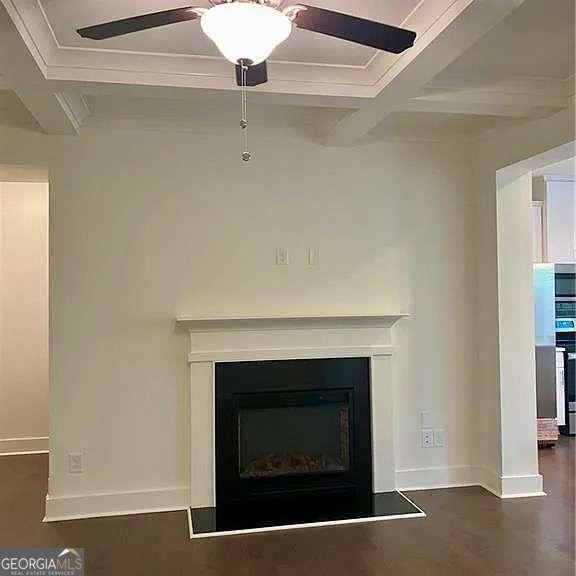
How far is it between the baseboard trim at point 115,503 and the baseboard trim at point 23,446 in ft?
4.86

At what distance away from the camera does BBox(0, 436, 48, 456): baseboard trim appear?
484cm

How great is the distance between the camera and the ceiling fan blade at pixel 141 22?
5.67ft

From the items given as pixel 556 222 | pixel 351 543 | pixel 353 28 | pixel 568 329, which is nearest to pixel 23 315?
pixel 351 543

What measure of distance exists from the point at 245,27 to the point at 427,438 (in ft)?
10.2

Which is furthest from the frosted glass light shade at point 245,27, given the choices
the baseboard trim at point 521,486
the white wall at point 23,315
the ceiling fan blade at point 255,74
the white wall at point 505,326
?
the white wall at point 23,315

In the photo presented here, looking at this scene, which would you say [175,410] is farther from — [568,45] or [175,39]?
[568,45]

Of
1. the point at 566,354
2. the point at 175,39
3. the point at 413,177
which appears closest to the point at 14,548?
the point at 175,39

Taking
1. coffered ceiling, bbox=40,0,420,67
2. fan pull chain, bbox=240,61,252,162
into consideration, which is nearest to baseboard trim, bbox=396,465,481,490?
fan pull chain, bbox=240,61,252,162

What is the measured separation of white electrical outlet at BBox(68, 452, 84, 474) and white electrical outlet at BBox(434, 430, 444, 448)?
7.59ft

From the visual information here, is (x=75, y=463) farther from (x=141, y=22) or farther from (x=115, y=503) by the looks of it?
(x=141, y=22)

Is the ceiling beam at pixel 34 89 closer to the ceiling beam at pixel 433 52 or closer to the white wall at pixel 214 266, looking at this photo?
the white wall at pixel 214 266

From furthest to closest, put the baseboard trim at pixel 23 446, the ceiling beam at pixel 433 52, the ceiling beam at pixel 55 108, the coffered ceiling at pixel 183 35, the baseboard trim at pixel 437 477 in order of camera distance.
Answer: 1. the baseboard trim at pixel 23 446
2. the baseboard trim at pixel 437 477
3. the ceiling beam at pixel 55 108
4. the coffered ceiling at pixel 183 35
5. the ceiling beam at pixel 433 52

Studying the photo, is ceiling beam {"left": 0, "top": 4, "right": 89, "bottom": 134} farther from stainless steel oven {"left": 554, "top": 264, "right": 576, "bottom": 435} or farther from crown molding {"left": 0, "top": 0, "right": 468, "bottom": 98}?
stainless steel oven {"left": 554, "top": 264, "right": 576, "bottom": 435}

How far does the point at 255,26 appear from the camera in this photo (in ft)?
5.48
